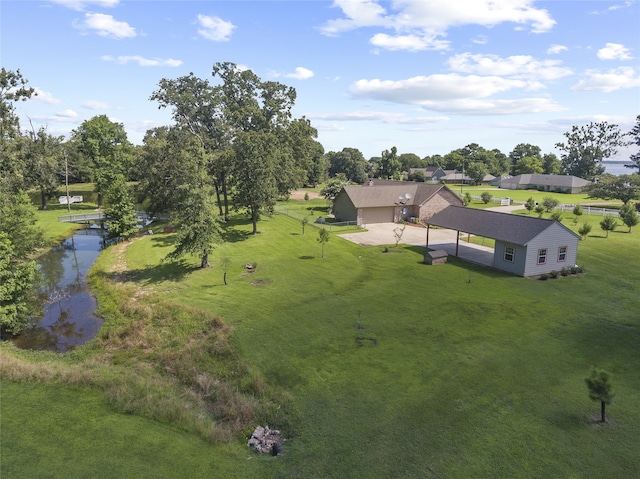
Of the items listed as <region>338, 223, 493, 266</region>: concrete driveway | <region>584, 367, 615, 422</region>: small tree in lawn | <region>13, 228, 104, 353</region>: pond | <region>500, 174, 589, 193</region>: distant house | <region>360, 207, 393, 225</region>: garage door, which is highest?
<region>500, 174, 589, 193</region>: distant house

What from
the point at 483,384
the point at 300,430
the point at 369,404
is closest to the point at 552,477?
the point at 483,384

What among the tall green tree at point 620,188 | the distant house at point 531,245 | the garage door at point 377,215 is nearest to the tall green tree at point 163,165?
the garage door at point 377,215

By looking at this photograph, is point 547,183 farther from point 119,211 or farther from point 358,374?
point 358,374

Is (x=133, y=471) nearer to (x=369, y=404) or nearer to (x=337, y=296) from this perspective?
(x=369, y=404)

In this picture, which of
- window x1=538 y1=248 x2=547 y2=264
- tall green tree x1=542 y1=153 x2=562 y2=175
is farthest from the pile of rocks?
tall green tree x1=542 y1=153 x2=562 y2=175

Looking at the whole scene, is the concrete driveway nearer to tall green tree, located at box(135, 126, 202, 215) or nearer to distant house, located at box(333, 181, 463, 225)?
distant house, located at box(333, 181, 463, 225)

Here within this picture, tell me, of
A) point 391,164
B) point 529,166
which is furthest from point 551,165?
point 391,164

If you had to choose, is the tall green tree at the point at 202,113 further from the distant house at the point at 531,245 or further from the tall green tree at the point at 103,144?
the distant house at the point at 531,245

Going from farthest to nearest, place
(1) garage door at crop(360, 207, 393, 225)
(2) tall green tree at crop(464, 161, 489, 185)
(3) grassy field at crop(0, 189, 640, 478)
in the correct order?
→ (2) tall green tree at crop(464, 161, 489, 185), (1) garage door at crop(360, 207, 393, 225), (3) grassy field at crop(0, 189, 640, 478)
